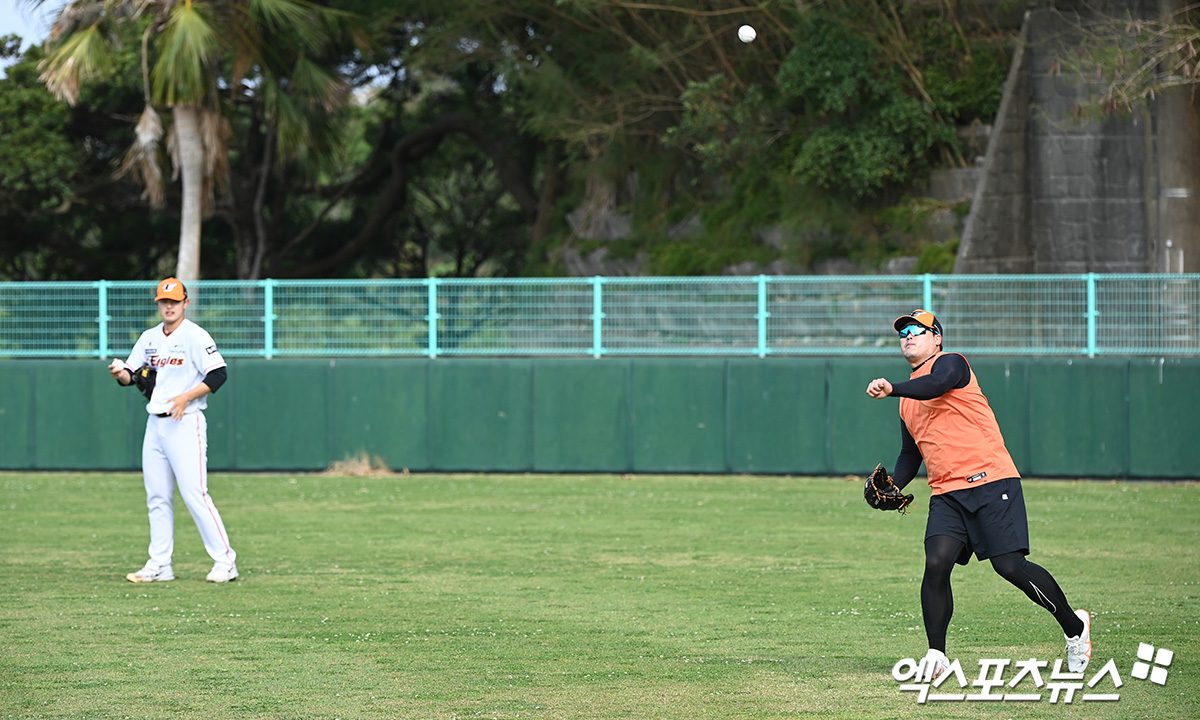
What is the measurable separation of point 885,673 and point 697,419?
10.0 m

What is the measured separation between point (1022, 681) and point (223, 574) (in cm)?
543

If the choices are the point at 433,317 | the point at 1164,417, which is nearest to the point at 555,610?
the point at 433,317

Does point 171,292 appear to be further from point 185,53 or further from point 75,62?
point 75,62

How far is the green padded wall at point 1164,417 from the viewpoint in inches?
610

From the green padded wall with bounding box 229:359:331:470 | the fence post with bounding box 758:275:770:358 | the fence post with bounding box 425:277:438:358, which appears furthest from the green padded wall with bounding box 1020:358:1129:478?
the green padded wall with bounding box 229:359:331:470

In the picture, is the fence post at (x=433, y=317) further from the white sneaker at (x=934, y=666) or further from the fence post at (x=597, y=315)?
the white sneaker at (x=934, y=666)

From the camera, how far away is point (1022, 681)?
20.5ft

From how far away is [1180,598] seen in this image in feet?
27.9

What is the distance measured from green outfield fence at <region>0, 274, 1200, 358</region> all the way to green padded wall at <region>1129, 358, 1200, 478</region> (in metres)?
0.35

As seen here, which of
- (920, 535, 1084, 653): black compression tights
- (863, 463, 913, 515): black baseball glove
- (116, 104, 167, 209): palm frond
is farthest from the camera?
(116, 104, 167, 209): palm frond

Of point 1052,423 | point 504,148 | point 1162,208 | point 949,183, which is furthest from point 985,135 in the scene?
point 504,148

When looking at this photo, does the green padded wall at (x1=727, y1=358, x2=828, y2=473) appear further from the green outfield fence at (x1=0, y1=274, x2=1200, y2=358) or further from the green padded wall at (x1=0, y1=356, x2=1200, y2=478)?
the green outfield fence at (x1=0, y1=274, x2=1200, y2=358)

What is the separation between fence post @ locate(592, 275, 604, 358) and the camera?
55.0 ft

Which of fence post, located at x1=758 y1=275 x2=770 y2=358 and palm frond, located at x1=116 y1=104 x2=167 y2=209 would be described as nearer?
fence post, located at x1=758 y1=275 x2=770 y2=358
